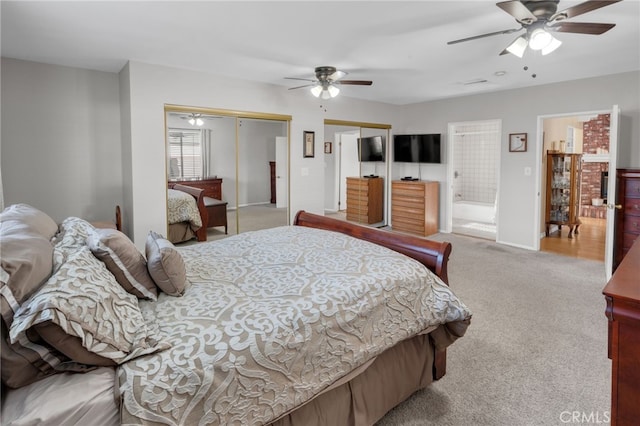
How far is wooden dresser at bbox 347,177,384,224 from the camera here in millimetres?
6855

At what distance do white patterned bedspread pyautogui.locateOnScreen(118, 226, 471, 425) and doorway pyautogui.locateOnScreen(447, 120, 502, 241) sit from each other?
630 cm

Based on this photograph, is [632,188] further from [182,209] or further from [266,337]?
[182,209]

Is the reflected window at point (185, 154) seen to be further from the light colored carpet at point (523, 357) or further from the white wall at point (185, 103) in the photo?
the light colored carpet at point (523, 357)

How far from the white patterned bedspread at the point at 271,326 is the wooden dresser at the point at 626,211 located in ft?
11.6

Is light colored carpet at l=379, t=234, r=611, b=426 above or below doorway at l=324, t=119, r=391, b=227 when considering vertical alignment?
below

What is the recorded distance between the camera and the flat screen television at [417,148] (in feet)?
21.6

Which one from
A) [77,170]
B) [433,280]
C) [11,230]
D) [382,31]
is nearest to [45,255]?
[11,230]

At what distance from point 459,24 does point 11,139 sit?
178 inches

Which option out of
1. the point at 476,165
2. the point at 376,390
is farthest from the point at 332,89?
the point at 476,165

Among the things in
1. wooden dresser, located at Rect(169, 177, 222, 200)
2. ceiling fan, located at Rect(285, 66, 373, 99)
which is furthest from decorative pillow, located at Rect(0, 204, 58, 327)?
ceiling fan, located at Rect(285, 66, 373, 99)

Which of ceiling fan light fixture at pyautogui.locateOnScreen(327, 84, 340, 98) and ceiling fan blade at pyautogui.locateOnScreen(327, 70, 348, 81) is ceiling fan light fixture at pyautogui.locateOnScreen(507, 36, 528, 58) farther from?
ceiling fan light fixture at pyautogui.locateOnScreen(327, 84, 340, 98)

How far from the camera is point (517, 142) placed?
18.5 ft

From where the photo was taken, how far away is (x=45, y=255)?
1343 mm

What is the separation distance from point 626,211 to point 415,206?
3011 millimetres
